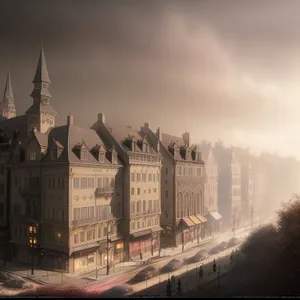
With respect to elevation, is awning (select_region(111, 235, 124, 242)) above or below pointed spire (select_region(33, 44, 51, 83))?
below

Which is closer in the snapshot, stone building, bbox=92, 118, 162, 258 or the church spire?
the church spire

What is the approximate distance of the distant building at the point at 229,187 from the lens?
2744 inches

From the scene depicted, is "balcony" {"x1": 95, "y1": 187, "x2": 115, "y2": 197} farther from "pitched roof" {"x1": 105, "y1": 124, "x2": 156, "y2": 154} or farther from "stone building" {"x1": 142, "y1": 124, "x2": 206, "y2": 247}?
"stone building" {"x1": 142, "y1": 124, "x2": 206, "y2": 247}

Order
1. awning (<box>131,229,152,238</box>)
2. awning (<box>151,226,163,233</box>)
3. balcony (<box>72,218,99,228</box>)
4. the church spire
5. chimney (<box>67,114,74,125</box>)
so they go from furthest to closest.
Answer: awning (<box>151,226,163,233</box>), awning (<box>131,229,152,238</box>), the church spire, chimney (<box>67,114,74,125</box>), balcony (<box>72,218,99,228</box>)

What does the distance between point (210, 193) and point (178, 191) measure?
1536cm

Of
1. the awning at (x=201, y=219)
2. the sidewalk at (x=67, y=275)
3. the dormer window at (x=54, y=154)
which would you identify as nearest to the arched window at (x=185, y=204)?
the awning at (x=201, y=219)

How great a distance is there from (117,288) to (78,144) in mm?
16079

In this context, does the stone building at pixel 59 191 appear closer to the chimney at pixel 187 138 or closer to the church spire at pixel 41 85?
the church spire at pixel 41 85

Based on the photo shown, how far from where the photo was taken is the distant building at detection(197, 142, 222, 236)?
63562mm

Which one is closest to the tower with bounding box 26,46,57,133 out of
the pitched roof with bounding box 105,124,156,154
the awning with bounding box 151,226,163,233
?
the pitched roof with bounding box 105,124,156,154

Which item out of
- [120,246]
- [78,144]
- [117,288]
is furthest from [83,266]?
[78,144]

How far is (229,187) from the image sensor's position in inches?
2808

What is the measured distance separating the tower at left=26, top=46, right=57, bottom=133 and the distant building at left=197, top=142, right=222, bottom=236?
105 feet

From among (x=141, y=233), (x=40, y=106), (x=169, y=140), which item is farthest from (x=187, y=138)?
(x=40, y=106)
